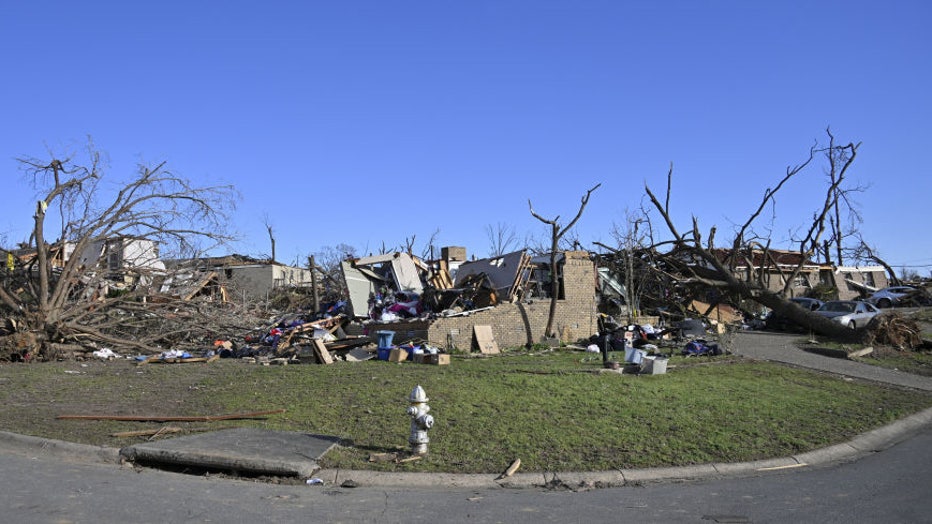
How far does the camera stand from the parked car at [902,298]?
1599 inches

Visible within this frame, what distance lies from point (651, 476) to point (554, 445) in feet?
4.09

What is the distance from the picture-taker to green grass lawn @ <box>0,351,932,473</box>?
8078mm

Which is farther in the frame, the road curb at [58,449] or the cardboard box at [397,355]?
the cardboard box at [397,355]

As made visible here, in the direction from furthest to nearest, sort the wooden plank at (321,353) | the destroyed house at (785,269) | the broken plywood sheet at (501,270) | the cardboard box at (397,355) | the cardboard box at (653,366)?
the destroyed house at (785,269) → the broken plywood sheet at (501,270) → the cardboard box at (397,355) → the wooden plank at (321,353) → the cardboard box at (653,366)

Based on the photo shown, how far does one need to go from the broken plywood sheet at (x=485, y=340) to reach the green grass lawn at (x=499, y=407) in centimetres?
524

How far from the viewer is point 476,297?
76.9 feet

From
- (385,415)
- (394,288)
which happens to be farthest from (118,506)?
(394,288)

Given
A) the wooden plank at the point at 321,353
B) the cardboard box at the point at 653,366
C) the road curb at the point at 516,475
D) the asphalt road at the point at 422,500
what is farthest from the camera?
the wooden plank at the point at 321,353

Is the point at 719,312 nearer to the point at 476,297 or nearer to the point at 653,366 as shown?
the point at 476,297

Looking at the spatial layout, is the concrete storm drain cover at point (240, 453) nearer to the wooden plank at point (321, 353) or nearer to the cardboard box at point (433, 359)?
the cardboard box at point (433, 359)

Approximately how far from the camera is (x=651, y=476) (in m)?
7.44

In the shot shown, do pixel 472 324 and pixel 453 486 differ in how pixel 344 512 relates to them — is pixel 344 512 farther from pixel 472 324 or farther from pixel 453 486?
pixel 472 324

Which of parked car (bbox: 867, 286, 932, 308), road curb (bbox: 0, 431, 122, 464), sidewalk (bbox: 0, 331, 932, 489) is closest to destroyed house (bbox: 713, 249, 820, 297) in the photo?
parked car (bbox: 867, 286, 932, 308)

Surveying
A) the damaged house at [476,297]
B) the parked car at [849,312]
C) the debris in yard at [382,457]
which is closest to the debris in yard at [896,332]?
the parked car at [849,312]
